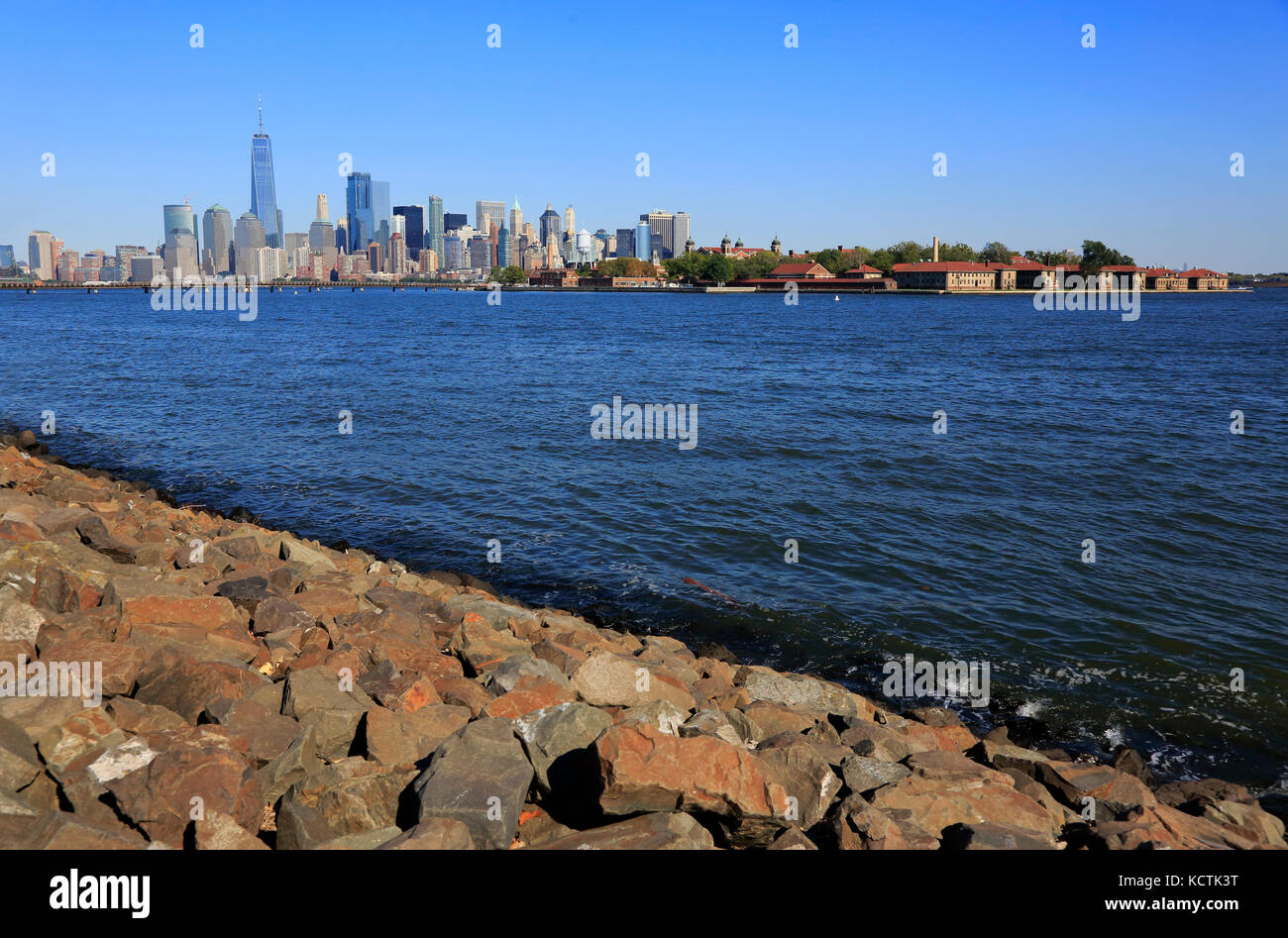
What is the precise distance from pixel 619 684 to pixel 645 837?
9.54 ft

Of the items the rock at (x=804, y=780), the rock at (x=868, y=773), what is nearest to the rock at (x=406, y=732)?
the rock at (x=804, y=780)

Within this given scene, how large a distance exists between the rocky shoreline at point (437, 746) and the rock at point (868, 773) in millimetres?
20

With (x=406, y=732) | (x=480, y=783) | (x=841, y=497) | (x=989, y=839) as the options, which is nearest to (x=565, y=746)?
(x=480, y=783)

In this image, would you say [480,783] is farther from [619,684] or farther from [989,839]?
[989,839]

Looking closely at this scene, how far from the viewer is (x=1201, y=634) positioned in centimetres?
1302

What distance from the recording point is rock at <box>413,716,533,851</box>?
5504 millimetres

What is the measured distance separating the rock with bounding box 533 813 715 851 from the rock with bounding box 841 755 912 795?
71.3 inches

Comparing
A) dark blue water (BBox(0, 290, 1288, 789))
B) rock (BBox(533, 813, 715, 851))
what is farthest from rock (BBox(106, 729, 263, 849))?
dark blue water (BBox(0, 290, 1288, 789))

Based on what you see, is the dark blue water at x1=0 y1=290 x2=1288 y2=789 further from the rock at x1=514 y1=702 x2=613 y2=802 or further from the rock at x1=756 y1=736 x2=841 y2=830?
the rock at x1=514 y1=702 x2=613 y2=802

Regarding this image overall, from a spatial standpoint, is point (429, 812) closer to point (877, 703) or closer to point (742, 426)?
point (877, 703)

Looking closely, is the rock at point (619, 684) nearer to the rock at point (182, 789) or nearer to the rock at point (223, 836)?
the rock at point (182, 789)
